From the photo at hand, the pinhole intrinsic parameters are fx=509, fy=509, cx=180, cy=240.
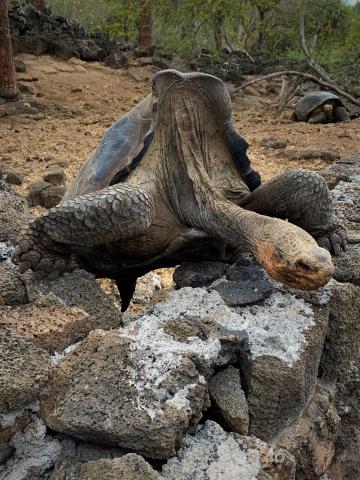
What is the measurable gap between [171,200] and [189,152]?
22cm

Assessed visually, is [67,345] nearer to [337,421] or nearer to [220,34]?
[337,421]

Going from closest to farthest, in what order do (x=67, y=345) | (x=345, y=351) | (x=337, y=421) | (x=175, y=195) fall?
(x=67, y=345) → (x=337, y=421) → (x=345, y=351) → (x=175, y=195)

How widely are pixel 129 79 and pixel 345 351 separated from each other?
10528 millimetres

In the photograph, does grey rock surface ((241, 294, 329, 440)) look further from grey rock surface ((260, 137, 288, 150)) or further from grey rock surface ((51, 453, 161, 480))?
grey rock surface ((260, 137, 288, 150))

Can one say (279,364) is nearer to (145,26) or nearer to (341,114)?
(341,114)

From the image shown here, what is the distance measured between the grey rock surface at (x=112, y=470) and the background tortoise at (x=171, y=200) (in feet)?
2.81

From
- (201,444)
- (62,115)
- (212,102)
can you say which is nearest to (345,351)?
(201,444)

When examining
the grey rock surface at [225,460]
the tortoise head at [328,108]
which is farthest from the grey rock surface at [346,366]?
the tortoise head at [328,108]

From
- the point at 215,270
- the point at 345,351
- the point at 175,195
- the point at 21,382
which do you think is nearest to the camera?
the point at 21,382

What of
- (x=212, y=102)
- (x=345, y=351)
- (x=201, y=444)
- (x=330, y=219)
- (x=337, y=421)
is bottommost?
(x=337, y=421)

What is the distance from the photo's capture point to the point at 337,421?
1705 millimetres

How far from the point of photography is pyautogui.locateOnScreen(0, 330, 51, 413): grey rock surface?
47.9 inches

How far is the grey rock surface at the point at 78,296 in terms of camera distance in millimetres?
1647

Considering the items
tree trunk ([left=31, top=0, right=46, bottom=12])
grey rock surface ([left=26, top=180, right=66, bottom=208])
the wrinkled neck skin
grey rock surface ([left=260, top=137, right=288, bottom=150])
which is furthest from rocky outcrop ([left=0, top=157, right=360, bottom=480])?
tree trunk ([left=31, top=0, right=46, bottom=12])
